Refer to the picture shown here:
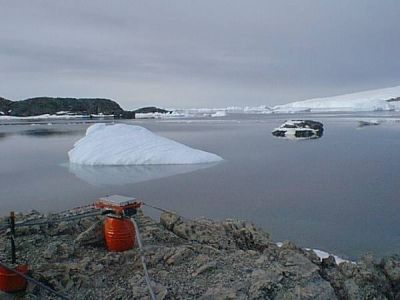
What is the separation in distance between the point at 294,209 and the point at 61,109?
39.2m

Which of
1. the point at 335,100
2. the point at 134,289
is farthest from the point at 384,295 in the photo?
the point at 335,100

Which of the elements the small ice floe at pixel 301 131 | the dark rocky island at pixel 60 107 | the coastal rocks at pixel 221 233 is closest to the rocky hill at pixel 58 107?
the dark rocky island at pixel 60 107

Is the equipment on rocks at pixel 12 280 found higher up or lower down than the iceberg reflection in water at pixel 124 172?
higher up

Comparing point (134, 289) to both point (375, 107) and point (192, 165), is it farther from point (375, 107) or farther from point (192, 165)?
point (375, 107)

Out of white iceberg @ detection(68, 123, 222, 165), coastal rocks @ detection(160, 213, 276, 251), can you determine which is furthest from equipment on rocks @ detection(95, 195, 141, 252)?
white iceberg @ detection(68, 123, 222, 165)

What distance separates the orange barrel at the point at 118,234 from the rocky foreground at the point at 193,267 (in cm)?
5

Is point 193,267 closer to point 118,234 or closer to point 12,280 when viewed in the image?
point 118,234

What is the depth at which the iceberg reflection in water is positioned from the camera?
6.77 metres

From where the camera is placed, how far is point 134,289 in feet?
6.99

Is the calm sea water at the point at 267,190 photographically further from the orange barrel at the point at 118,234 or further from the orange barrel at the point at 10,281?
the orange barrel at the point at 10,281

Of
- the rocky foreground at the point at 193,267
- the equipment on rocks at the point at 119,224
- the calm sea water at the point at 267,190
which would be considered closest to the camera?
the rocky foreground at the point at 193,267

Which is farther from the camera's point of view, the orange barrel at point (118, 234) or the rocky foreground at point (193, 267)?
the orange barrel at point (118, 234)

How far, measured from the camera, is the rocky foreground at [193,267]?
2.14 meters

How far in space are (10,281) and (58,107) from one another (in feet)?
135
